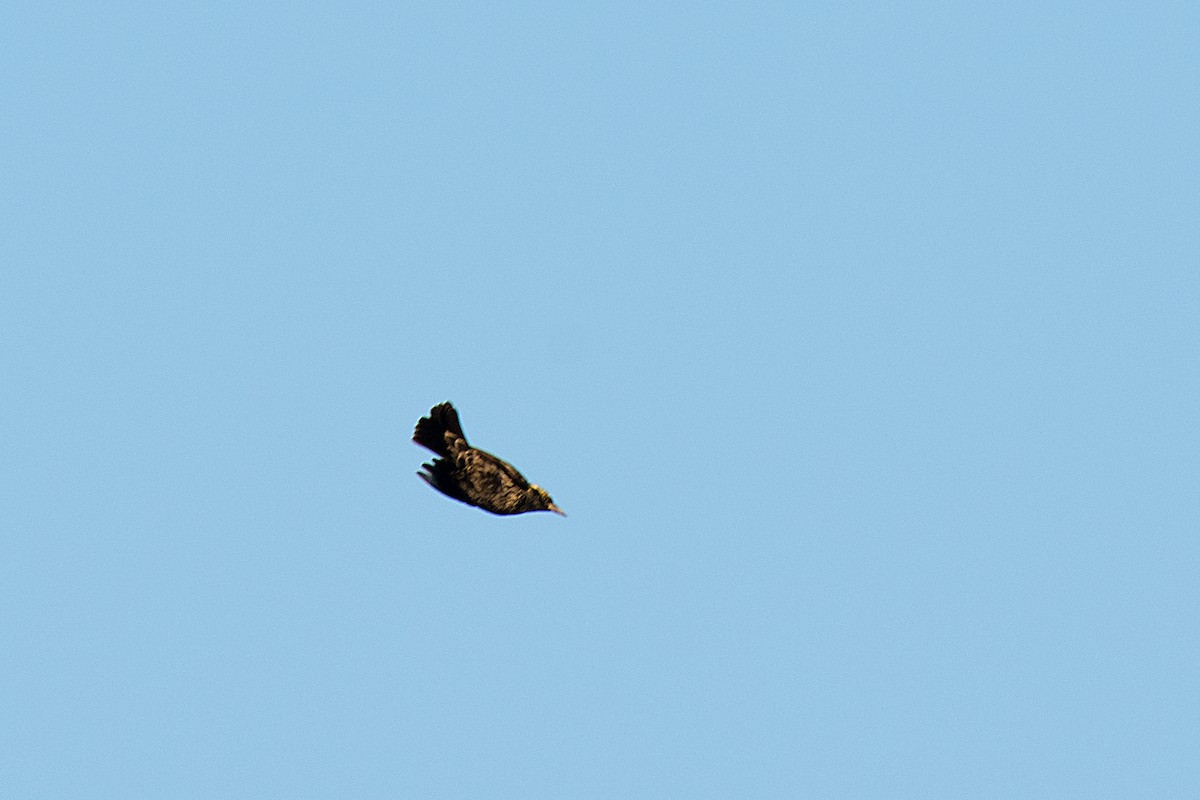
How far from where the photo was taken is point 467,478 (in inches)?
1549

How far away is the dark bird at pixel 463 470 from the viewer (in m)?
39.2

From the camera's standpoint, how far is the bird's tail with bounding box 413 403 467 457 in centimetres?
3912

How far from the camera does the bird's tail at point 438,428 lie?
128 feet

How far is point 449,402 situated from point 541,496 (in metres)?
2.74

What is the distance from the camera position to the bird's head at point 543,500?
40.1 meters

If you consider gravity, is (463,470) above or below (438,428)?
below

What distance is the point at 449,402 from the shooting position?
3922 centimetres

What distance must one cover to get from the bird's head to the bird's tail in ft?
6.06

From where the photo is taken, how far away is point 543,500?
40250 millimetres

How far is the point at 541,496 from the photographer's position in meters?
40.2

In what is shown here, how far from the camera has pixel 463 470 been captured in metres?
39.2

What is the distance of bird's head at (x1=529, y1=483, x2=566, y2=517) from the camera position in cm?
4009

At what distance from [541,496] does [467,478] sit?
1683 mm

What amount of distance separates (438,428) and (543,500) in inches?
106
